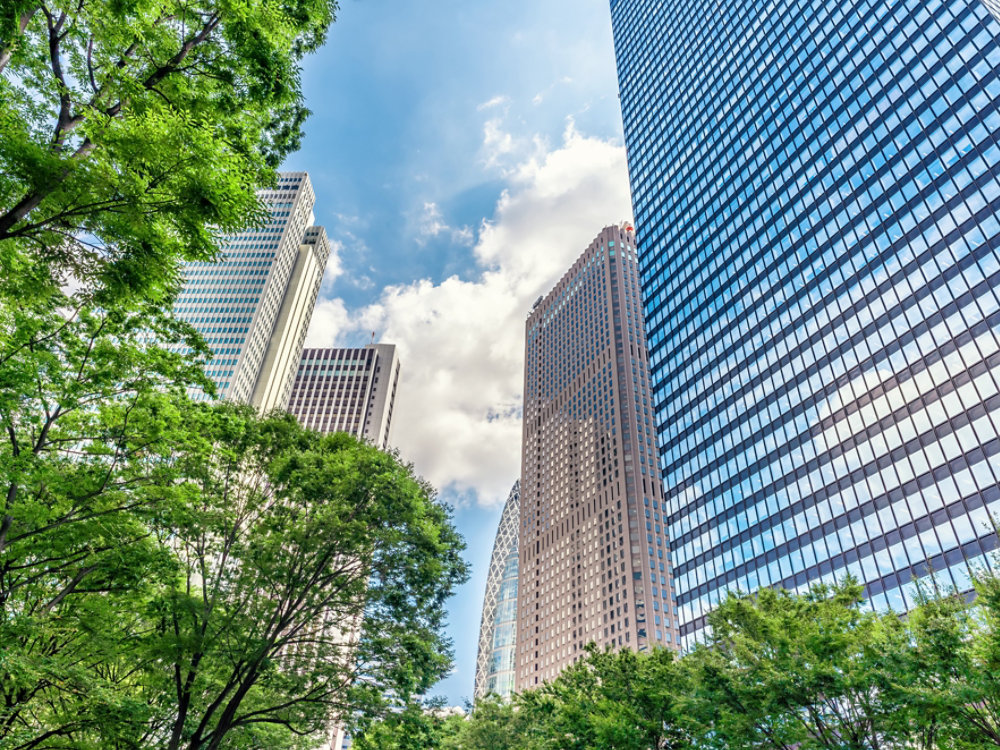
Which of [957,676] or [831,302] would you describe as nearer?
[957,676]

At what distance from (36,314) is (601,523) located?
424 feet

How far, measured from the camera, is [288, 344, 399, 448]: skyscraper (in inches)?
6934

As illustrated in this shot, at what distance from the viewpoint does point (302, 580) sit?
16.4 m

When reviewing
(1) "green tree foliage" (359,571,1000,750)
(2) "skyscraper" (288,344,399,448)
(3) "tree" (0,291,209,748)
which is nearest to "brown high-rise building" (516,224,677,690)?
(2) "skyscraper" (288,344,399,448)

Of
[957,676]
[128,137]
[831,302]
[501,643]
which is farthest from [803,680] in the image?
[501,643]

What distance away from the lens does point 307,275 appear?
526 ft

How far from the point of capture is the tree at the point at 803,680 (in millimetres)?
16438

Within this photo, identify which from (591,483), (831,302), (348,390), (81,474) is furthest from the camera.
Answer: (348,390)

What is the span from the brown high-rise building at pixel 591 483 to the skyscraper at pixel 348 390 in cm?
4492

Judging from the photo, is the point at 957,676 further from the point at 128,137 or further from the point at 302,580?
the point at 128,137

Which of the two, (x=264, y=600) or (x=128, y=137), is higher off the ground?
(x=128, y=137)

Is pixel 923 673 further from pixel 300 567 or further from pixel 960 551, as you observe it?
pixel 960 551

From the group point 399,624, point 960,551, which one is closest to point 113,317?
point 399,624

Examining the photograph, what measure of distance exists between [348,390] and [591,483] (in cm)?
8398
